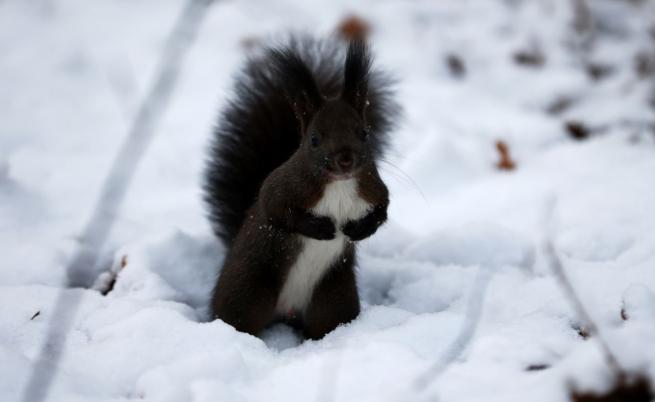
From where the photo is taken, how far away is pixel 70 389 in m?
1.63

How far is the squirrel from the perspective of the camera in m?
2.12

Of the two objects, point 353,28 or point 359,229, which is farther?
point 353,28

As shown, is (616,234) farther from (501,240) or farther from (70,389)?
(70,389)

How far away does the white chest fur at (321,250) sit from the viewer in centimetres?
215

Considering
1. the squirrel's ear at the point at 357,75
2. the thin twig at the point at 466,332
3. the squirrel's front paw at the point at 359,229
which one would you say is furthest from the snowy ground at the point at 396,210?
the squirrel's ear at the point at 357,75

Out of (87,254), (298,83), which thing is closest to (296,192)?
(298,83)

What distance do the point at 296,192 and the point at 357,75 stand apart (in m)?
0.47

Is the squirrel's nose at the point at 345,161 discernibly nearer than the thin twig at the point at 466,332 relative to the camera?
No

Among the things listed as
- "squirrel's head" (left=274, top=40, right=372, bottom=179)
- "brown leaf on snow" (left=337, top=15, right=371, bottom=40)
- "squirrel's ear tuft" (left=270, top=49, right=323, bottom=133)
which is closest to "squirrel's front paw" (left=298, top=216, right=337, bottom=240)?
"squirrel's head" (left=274, top=40, right=372, bottom=179)

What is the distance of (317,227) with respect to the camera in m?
2.11

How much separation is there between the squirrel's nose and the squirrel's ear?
0.31 meters

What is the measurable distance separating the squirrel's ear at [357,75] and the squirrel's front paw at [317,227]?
1.40 ft

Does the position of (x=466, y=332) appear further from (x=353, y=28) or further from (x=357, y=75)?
(x=353, y=28)

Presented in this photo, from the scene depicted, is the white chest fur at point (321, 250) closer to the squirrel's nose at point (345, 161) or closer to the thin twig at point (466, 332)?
the squirrel's nose at point (345, 161)
